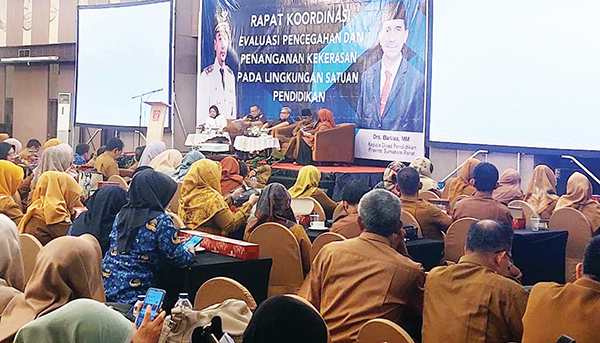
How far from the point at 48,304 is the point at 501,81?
7387 millimetres

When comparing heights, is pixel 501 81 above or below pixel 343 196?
above

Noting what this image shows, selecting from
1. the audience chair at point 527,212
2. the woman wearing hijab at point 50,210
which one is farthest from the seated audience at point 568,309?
the woman wearing hijab at point 50,210

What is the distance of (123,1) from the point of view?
616 inches

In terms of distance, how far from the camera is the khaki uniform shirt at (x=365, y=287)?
10.3 ft

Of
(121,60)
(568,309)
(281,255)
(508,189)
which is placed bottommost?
(281,255)

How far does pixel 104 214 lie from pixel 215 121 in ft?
28.0

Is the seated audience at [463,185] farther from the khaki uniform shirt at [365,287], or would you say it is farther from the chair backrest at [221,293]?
the chair backrest at [221,293]

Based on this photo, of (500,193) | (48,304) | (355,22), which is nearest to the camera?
(48,304)

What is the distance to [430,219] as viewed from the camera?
5363 millimetres

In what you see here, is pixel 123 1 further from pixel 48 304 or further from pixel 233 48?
pixel 48 304

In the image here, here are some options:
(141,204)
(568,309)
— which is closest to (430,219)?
(141,204)

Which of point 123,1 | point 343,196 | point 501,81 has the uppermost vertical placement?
point 123,1

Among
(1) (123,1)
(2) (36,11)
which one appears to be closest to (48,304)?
(1) (123,1)

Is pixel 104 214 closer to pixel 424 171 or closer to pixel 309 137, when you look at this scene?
pixel 424 171
